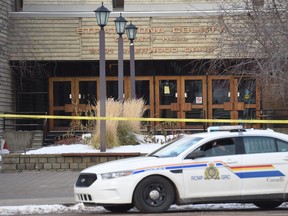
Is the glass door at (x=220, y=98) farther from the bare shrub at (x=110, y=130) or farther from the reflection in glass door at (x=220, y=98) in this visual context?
the bare shrub at (x=110, y=130)

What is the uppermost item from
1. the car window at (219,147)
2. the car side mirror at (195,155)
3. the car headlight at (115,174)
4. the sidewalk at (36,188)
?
the car window at (219,147)

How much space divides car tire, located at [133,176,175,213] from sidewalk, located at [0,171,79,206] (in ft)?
7.23

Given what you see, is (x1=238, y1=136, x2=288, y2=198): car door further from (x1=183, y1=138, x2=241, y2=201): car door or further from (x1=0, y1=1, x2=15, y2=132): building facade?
(x1=0, y1=1, x2=15, y2=132): building facade

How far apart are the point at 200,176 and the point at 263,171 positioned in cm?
117

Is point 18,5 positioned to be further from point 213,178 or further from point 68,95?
point 213,178

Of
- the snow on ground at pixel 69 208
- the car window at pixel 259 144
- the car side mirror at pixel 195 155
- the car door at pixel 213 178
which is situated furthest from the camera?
the snow on ground at pixel 69 208

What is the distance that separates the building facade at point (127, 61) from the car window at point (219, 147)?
15482 mm

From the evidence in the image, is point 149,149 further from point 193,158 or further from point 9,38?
point 9,38

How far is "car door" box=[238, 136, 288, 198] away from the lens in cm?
1098

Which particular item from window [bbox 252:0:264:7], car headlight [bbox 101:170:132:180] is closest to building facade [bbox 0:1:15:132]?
window [bbox 252:0:264:7]

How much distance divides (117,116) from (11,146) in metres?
8.70

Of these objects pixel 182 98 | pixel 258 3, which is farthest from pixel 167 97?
pixel 258 3

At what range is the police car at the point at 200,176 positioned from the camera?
35.1ft

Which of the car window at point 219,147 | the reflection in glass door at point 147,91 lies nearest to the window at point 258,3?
the car window at point 219,147
